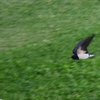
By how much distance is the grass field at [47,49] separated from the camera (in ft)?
14.7

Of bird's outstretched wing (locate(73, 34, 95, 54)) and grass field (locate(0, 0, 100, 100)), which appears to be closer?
grass field (locate(0, 0, 100, 100))

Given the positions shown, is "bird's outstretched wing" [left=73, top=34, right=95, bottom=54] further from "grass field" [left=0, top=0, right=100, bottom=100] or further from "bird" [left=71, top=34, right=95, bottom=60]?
"grass field" [left=0, top=0, right=100, bottom=100]

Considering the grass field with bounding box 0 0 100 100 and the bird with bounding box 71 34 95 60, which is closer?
the grass field with bounding box 0 0 100 100

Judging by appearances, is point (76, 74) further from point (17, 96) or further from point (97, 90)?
point (17, 96)

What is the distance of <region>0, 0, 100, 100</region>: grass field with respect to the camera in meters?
4.49

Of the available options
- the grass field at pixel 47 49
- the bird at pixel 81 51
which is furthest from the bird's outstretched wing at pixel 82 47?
the grass field at pixel 47 49

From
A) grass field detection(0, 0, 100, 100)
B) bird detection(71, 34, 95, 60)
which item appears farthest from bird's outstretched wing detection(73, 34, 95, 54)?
grass field detection(0, 0, 100, 100)

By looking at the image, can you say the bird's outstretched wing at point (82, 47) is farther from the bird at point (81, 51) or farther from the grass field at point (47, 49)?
the grass field at point (47, 49)

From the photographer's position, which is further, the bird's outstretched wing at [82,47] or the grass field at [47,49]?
the bird's outstretched wing at [82,47]

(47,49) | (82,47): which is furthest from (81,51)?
(47,49)

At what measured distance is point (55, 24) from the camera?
645 cm

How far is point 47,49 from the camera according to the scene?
5426 mm

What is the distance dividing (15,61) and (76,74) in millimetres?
989

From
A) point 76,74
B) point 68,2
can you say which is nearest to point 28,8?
point 68,2
